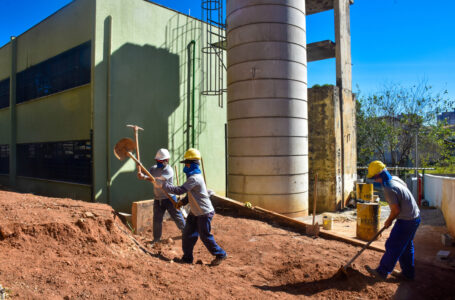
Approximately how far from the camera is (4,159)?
18.2 m

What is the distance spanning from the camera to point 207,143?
14836 mm

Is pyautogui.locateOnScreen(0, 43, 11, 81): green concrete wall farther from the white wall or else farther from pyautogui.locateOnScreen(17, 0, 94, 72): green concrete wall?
the white wall

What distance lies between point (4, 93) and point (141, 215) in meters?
15.1

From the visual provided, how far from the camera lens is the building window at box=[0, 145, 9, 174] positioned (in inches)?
707

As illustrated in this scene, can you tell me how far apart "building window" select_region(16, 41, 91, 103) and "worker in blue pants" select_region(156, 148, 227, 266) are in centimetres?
761

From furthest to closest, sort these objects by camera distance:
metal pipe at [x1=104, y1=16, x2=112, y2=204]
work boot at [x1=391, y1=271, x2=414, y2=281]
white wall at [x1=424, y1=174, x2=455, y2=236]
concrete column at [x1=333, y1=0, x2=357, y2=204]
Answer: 1. concrete column at [x1=333, y1=0, x2=357, y2=204]
2. metal pipe at [x1=104, y1=16, x2=112, y2=204]
3. white wall at [x1=424, y1=174, x2=455, y2=236]
4. work boot at [x1=391, y1=271, x2=414, y2=281]

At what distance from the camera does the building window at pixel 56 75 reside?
1203 cm

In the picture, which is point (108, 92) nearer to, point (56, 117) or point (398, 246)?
point (56, 117)

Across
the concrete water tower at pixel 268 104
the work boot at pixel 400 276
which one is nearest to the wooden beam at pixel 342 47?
the concrete water tower at pixel 268 104

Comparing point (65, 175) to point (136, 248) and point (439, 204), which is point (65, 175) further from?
point (439, 204)

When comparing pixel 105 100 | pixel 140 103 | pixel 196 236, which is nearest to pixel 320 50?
pixel 140 103

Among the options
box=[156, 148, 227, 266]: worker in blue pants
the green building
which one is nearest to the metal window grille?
the green building

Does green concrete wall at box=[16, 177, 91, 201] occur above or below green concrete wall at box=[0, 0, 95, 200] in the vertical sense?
below

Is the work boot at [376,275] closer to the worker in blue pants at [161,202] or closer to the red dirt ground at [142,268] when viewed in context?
the red dirt ground at [142,268]
